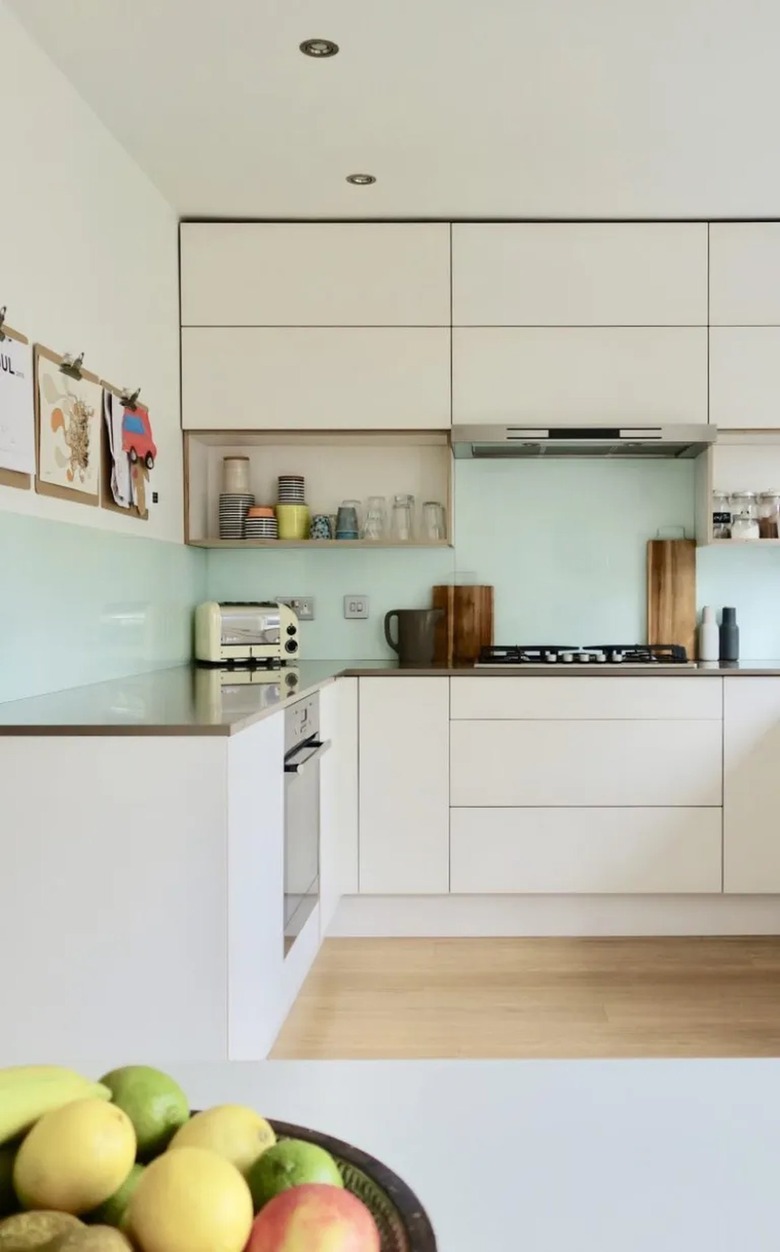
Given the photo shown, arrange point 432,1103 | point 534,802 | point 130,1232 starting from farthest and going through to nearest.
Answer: point 534,802
point 432,1103
point 130,1232

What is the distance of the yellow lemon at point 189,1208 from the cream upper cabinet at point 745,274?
3.75 metres

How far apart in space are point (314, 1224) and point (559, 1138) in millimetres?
245

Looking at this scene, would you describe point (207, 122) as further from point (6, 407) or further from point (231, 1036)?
point (231, 1036)

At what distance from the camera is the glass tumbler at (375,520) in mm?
4066

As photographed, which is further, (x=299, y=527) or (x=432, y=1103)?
(x=299, y=527)

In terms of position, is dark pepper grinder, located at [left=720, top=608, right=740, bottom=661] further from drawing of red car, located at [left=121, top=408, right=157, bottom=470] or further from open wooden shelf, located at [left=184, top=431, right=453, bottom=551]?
drawing of red car, located at [left=121, top=408, right=157, bottom=470]

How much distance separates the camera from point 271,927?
2.45 m

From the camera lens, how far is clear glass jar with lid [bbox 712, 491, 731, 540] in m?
3.99

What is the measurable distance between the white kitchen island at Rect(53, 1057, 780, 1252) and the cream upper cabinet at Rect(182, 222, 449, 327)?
11.0ft

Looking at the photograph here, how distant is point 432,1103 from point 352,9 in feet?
7.83

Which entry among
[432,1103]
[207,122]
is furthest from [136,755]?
[207,122]

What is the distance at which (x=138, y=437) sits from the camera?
10.9ft

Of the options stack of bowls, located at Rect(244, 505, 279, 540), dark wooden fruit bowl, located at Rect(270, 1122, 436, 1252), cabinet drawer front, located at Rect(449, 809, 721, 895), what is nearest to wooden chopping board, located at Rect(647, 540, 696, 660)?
cabinet drawer front, located at Rect(449, 809, 721, 895)

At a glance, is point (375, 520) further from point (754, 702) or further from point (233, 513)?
point (754, 702)
